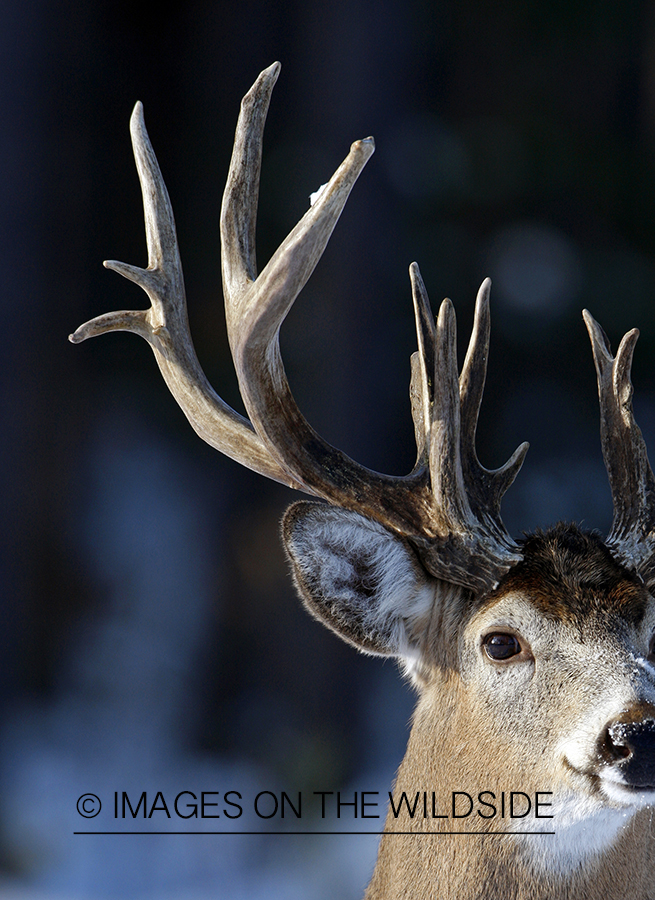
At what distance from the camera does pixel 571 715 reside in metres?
2.16

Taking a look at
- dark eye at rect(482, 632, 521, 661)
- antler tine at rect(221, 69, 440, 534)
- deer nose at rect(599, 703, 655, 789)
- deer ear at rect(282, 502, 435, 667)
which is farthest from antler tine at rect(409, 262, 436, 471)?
deer nose at rect(599, 703, 655, 789)

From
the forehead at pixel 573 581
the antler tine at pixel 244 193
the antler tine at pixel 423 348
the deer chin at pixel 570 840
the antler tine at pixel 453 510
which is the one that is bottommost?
the deer chin at pixel 570 840

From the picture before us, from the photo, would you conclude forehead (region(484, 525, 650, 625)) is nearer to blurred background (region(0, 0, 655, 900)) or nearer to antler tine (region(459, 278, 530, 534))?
antler tine (region(459, 278, 530, 534))

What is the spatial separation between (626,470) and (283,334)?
399 cm

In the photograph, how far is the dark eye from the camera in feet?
7.66

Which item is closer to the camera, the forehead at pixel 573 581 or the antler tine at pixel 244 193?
the forehead at pixel 573 581

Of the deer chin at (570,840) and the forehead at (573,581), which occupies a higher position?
the forehead at (573,581)

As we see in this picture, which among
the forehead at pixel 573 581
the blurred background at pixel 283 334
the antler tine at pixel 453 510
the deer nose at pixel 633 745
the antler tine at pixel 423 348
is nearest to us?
the deer nose at pixel 633 745

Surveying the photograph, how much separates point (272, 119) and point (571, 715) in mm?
5439

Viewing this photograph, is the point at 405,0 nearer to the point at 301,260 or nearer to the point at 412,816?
the point at 301,260

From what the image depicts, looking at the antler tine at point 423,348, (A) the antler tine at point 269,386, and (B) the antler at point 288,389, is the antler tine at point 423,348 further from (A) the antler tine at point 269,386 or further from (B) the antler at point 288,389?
(A) the antler tine at point 269,386

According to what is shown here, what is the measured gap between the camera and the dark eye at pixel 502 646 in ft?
7.66

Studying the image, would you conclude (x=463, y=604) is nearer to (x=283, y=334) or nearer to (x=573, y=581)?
(x=573, y=581)

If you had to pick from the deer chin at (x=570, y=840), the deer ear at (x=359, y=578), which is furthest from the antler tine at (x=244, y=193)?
the deer chin at (x=570, y=840)
